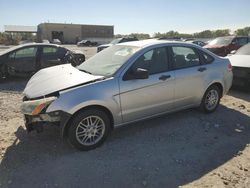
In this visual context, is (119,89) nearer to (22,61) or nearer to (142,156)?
(142,156)

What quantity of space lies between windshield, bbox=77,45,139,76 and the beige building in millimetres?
59982

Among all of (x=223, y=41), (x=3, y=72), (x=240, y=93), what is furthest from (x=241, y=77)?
(x=223, y=41)

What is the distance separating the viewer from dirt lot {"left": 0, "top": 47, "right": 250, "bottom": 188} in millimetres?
3441

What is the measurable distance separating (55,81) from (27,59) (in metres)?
5.64

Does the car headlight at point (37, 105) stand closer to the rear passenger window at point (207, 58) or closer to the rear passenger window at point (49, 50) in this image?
the rear passenger window at point (207, 58)

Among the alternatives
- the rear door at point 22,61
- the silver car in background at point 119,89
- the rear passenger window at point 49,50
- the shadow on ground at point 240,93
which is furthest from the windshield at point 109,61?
the rear passenger window at point 49,50

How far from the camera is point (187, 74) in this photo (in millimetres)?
5172

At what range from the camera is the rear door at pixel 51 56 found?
31.7ft

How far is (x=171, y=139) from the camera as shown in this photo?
464 cm

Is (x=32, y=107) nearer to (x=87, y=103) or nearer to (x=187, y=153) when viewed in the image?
(x=87, y=103)

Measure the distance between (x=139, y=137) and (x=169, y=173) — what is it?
1.19 m

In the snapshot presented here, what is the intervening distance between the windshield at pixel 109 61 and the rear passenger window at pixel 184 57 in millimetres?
836

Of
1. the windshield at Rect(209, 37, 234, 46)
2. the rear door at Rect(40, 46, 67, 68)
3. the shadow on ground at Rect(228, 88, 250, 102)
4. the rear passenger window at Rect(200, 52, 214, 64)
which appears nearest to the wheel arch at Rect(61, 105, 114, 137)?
the rear passenger window at Rect(200, 52, 214, 64)

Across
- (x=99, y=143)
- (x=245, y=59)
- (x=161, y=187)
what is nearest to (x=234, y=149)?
(x=161, y=187)
